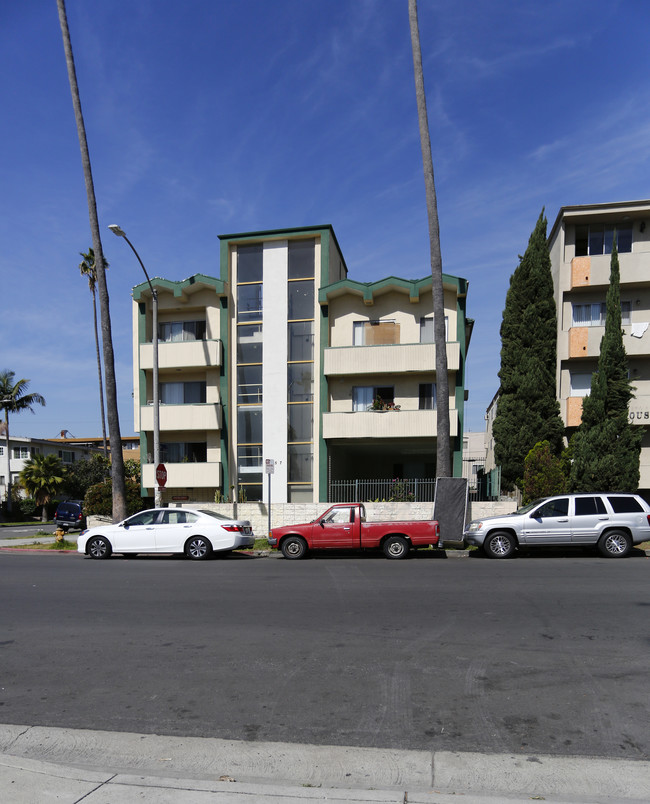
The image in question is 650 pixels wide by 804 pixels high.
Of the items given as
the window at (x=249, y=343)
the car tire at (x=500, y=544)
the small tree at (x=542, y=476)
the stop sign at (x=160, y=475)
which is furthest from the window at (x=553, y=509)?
the window at (x=249, y=343)

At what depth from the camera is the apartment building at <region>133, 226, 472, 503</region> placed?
24.7 metres

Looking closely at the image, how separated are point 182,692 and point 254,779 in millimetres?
1697

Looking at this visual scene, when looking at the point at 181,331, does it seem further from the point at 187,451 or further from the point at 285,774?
the point at 285,774

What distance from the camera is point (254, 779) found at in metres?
3.95

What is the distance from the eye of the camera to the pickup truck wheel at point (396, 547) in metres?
15.4

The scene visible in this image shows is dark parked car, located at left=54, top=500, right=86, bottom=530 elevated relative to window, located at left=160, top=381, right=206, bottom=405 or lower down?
lower down

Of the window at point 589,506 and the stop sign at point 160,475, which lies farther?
the stop sign at point 160,475

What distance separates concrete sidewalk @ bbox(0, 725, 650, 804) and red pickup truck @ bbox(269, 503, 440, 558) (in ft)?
36.9

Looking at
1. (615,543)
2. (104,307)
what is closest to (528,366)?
(615,543)

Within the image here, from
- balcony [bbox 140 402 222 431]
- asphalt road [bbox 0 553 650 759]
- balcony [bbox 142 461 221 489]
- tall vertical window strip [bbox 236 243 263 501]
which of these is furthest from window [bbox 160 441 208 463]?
asphalt road [bbox 0 553 650 759]

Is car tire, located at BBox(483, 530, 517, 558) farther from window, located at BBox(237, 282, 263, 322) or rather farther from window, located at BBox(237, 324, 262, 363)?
window, located at BBox(237, 282, 263, 322)

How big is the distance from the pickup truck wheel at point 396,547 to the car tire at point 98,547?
306 inches

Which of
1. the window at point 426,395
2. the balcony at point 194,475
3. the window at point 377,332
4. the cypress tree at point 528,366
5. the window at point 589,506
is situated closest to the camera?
the window at point 589,506

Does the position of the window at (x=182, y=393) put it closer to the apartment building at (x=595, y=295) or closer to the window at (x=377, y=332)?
the window at (x=377, y=332)
